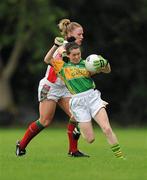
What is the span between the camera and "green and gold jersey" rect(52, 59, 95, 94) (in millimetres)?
12414

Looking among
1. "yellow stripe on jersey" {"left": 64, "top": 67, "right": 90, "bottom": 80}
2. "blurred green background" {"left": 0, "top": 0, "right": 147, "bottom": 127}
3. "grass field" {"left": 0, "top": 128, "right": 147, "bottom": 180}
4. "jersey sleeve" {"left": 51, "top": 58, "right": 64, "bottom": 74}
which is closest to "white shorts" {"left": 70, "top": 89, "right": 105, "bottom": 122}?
"yellow stripe on jersey" {"left": 64, "top": 67, "right": 90, "bottom": 80}

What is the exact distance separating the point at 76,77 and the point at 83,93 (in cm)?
26

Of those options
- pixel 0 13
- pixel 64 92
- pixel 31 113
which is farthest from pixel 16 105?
pixel 64 92

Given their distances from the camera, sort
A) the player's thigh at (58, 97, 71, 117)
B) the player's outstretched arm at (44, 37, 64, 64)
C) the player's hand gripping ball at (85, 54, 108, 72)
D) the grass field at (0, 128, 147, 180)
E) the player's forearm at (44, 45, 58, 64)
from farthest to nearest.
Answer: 1. the player's thigh at (58, 97, 71, 117)
2. the player's forearm at (44, 45, 58, 64)
3. the player's outstretched arm at (44, 37, 64, 64)
4. the player's hand gripping ball at (85, 54, 108, 72)
5. the grass field at (0, 128, 147, 180)

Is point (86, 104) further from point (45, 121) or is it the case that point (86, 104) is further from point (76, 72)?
point (45, 121)

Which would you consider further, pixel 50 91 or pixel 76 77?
pixel 50 91

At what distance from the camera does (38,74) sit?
1481 inches

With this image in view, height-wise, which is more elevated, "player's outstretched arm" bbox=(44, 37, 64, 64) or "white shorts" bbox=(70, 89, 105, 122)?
"player's outstretched arm" bbox=(44, 37, 64, 64)

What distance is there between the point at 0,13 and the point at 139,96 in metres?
6.86

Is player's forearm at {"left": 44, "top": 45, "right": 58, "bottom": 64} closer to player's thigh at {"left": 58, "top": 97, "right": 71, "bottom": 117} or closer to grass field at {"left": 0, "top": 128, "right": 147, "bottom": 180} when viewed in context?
player's thigh at {"left": 58, "top": 97, "right": 71, "bottom": 117}

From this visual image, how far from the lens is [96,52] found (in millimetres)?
37688

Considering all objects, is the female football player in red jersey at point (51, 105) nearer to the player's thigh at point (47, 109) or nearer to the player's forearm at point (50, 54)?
the player's thigh at point (47, 109)

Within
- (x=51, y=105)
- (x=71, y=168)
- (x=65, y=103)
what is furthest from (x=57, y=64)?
(x=71, y=168)

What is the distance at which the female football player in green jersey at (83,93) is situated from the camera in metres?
12.2
